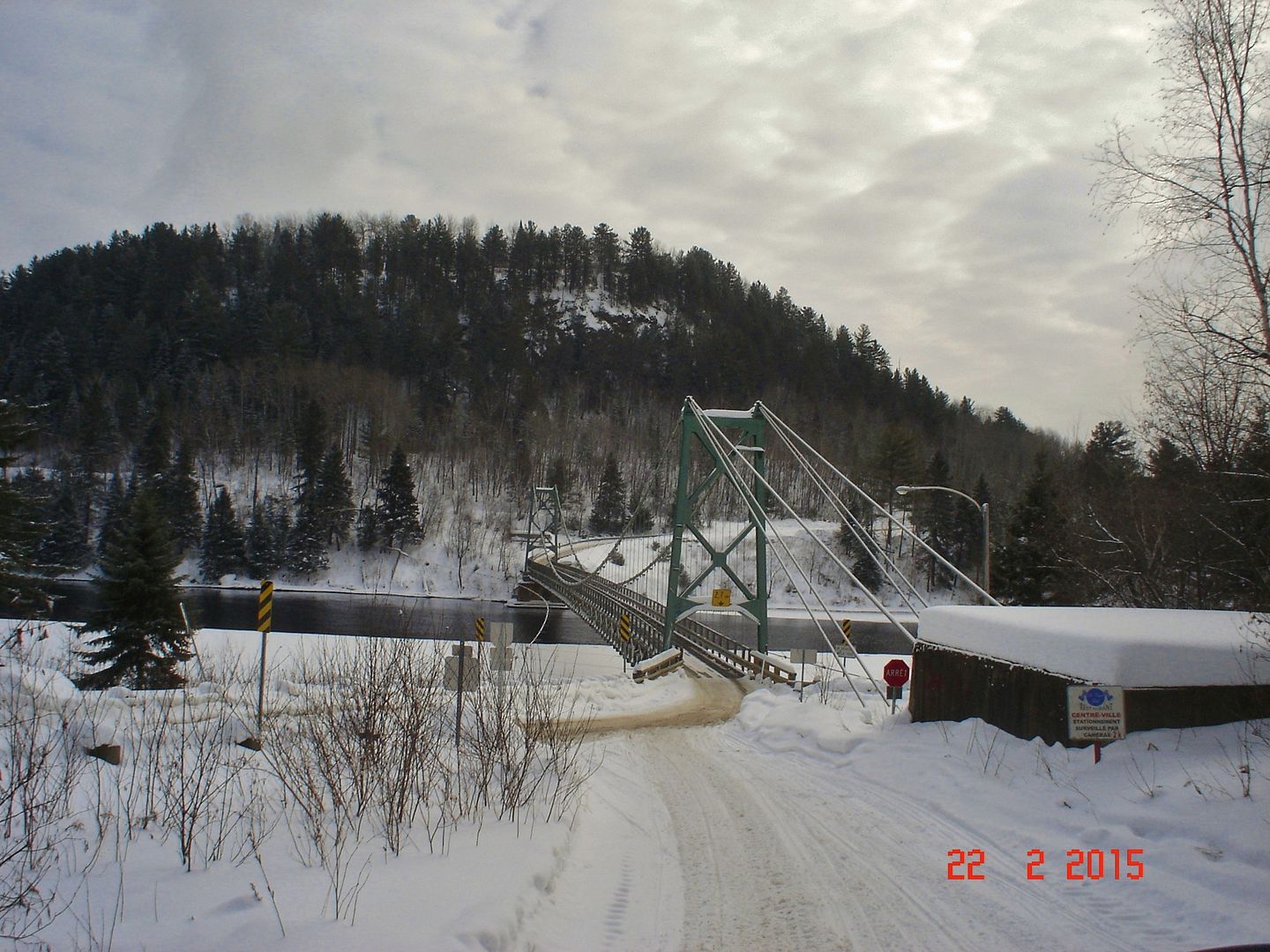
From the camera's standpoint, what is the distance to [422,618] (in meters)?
34.5

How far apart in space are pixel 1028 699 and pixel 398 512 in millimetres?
52693

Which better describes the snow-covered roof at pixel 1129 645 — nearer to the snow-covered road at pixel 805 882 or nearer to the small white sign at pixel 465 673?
the snow-covered road at pixel 805 882

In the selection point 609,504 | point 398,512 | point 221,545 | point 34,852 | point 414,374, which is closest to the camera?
point 34,852

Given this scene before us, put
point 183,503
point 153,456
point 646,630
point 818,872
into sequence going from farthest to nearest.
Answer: point 153,456, point 183,503, point 646,630, point 818,872

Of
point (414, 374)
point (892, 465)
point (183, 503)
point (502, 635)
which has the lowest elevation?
point (502, 635)

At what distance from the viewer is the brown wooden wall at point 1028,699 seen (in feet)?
20.6

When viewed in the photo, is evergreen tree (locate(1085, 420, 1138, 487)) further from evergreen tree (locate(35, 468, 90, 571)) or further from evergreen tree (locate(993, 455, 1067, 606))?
evergreen tree (locate(35, 468, 90, 571))

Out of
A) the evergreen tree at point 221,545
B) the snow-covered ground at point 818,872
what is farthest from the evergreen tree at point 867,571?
the snow-covered ground at point 818,872

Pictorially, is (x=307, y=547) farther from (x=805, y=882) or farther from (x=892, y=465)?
(x=805, y=882)

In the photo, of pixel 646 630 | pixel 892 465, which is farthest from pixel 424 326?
pixel 646 630

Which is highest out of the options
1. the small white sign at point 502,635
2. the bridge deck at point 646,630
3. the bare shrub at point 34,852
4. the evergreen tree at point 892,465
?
the evergreen tree at point 892,465

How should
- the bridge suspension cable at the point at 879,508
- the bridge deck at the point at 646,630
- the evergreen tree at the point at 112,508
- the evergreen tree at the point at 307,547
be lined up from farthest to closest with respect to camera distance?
the evergreen tree at the point at 307,547 → the evergreen tree at the point at 112,508 → the bridge deck at the point at 646,630 → the bridge suspension cable at the point at 879,508
